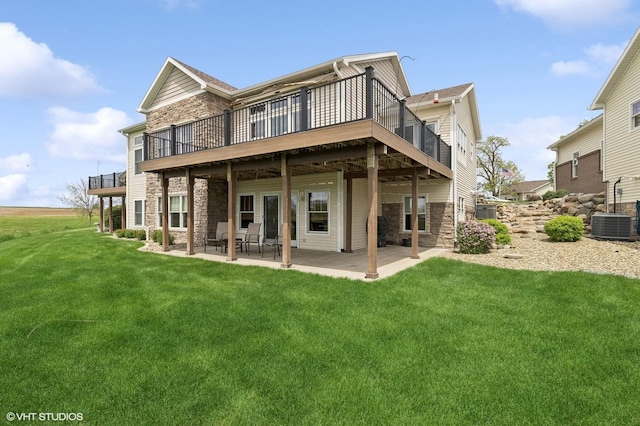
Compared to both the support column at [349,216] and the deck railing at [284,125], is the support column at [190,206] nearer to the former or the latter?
the deck railing at [284,125]

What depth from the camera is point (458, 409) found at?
253 cm

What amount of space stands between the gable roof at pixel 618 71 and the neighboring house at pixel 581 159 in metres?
2.71

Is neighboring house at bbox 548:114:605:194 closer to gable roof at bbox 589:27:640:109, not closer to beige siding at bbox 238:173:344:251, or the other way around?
gable roof at bbox 589:27:640:109

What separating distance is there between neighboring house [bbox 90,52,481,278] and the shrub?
63.4 inches

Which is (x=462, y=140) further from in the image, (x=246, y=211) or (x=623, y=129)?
(x=246, y=211)

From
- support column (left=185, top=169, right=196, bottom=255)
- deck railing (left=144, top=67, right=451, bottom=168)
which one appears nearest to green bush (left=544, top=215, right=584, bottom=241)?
deck railing (left=144, top=67, right=451, bottom=168)

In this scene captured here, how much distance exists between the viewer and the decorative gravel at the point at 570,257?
7.46 meters

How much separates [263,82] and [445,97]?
7237 millimetres

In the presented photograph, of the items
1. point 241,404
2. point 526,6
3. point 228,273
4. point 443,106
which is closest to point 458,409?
point 241,404

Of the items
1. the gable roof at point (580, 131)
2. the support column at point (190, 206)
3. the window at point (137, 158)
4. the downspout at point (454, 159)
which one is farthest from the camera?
the window at point (137, 158)

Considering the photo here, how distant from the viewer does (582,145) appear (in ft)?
63.2

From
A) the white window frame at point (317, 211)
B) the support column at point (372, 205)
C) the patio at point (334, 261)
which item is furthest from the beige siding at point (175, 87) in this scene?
the support column at point (372, 205)

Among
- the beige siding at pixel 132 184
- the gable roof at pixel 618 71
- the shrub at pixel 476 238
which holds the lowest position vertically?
the shrub at pixel 476 238

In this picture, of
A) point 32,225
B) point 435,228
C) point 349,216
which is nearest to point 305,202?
point 349,216
